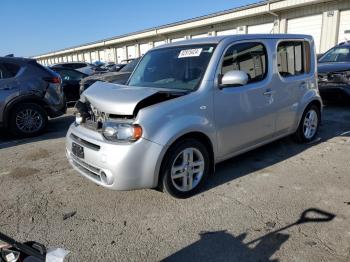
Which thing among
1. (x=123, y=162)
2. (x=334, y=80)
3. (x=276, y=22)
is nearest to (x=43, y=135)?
(x=123, y=162)

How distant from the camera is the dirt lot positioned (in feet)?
8.77

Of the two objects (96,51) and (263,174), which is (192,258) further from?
(96,51)

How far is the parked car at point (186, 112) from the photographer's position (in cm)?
316

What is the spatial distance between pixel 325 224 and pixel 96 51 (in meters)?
48.4

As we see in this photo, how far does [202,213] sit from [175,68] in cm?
185

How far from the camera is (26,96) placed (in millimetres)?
6438

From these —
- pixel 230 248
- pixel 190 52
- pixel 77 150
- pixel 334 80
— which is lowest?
pixel 230 248

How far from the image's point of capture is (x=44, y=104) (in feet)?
22.3

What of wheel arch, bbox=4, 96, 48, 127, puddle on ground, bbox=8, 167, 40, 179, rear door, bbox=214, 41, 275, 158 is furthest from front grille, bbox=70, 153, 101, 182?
wheel arch, bbox=4, 96, 48, 127

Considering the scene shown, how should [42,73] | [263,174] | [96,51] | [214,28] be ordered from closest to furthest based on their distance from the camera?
1. [263,174]
2. [42,73]
3. [214,28]
4. [96,51]

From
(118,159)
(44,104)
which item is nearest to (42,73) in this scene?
(44,104)

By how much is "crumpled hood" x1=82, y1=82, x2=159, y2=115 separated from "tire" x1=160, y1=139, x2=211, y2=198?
609 millimetres

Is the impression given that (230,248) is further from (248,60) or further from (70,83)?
(70,83)

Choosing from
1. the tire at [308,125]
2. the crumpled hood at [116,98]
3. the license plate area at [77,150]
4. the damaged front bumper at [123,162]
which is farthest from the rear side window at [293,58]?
the license plate area at [77,150]
